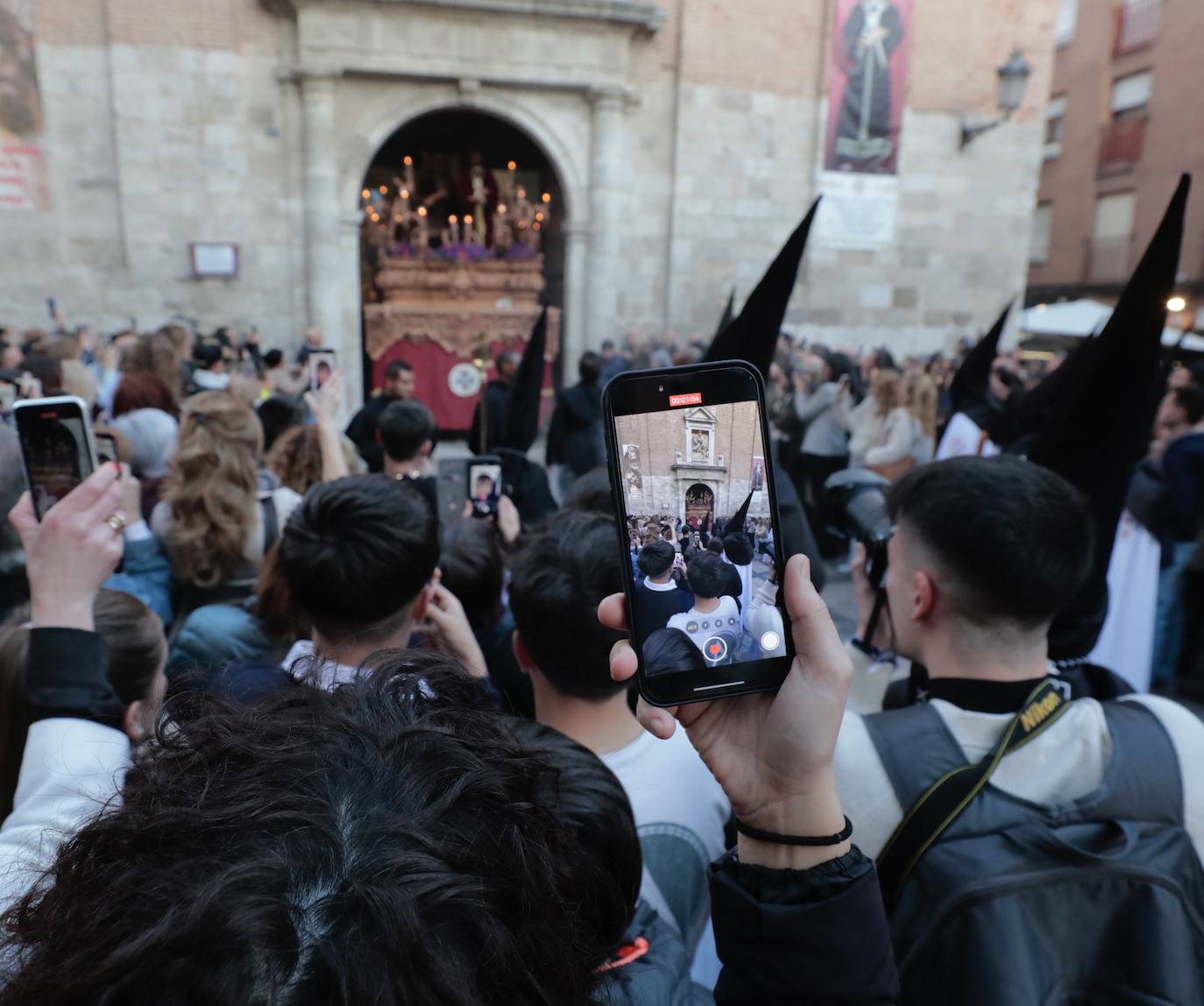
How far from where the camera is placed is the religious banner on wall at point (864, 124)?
12.6m

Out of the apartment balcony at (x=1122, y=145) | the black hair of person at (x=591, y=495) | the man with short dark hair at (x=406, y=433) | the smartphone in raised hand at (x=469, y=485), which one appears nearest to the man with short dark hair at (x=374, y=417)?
the man with short dark hair at (x=406, y=433)

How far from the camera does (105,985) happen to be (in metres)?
0.53

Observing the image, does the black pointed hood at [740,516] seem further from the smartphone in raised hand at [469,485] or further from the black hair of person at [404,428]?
the black hair of person at [404,428]

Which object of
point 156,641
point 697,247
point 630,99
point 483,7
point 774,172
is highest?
point 483,7

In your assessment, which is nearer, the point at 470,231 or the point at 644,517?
the point at 644,517

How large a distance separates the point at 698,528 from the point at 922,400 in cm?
595

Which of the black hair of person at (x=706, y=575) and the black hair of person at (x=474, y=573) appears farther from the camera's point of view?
the black hair of person at (x=474, y=573)

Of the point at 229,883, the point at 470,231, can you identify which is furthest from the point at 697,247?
the point at 229,883

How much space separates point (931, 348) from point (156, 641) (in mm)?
14009

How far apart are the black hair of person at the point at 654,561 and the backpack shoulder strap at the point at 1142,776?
31.7 inches

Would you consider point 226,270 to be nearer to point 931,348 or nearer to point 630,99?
point 630,99

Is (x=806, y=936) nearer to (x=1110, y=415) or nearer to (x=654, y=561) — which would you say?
(x=654, y=561)

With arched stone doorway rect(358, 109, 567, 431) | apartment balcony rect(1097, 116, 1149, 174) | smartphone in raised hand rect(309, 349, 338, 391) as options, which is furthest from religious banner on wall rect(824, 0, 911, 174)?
smartphone in raised hand rect(309, 349, 338, 391)

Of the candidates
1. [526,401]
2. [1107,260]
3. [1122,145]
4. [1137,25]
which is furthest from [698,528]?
[1137,25]
